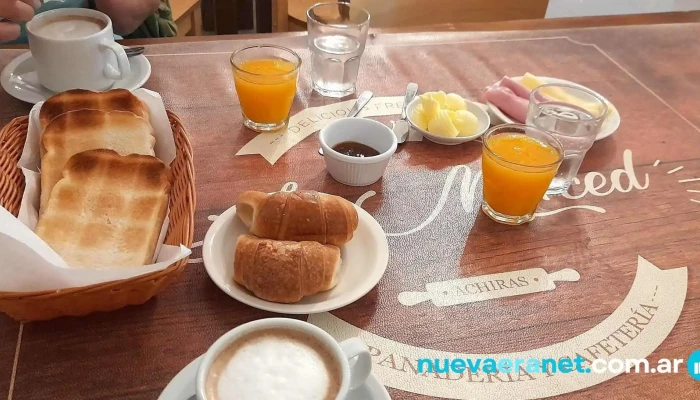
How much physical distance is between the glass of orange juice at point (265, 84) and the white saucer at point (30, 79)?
0.72 ft

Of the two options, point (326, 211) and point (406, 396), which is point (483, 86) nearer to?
point (326, 211)

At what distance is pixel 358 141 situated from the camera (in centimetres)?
110

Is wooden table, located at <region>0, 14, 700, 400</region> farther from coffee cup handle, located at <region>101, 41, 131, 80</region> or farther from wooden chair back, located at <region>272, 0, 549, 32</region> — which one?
wooden chair back, located at <region>272, 0, 549, 32</region>

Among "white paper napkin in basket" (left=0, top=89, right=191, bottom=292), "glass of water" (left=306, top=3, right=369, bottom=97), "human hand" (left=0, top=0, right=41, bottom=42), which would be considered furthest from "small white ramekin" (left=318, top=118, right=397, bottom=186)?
"human hand" (left=0, top=0, right=41, bottom=42)

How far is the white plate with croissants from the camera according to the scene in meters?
0.76

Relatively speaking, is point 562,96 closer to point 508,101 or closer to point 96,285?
point 508,101

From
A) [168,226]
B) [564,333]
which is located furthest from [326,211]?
[564,333]

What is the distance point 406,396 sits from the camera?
70cm

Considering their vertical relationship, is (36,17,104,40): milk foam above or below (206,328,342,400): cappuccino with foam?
below

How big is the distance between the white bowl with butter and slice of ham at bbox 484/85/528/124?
0.14ft

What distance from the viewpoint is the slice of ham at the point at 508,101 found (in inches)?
48.1

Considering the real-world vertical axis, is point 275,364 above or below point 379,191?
above

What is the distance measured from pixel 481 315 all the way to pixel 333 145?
43cm

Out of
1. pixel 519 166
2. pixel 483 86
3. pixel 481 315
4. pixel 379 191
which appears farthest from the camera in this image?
pixel 483 86
